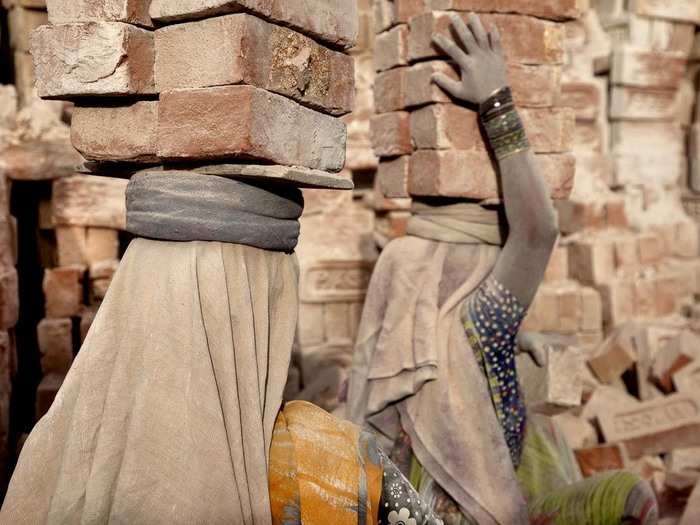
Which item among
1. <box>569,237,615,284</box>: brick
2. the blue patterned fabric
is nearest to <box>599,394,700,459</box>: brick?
<box>569,237,615,284</box>: brick

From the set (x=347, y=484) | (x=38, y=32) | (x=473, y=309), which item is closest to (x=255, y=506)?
(x=347, y=484)

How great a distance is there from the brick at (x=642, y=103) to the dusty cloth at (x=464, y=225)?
459cm

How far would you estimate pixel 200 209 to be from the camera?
1761 millimetres

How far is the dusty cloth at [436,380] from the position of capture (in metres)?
2.92

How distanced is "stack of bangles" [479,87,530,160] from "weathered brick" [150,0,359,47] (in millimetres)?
1074

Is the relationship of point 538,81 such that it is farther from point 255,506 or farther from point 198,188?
point 255,506

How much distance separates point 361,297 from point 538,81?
3307 millimetres

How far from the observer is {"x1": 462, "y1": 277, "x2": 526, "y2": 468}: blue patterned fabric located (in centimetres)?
306

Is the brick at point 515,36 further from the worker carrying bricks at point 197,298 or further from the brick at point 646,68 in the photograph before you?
the brick at point 646,68

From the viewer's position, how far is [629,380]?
240 inches

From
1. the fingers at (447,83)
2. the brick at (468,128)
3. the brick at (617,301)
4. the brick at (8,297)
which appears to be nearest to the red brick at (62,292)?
the brick at (8,297)

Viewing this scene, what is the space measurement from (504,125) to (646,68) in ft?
16.0

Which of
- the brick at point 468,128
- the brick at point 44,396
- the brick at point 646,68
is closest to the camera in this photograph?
the brick at point 468,128

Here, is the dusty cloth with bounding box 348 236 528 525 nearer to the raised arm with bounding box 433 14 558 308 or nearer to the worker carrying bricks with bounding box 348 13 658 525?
the worker carrying bricks with bounding box 348 13 658 525
